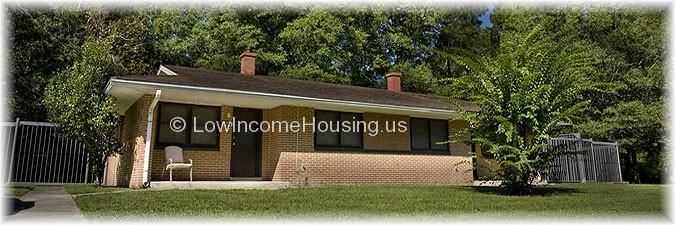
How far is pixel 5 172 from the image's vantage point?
41.7 feet

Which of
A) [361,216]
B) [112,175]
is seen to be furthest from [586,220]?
[112,175]

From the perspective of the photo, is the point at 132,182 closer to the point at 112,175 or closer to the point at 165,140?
the point at 165,140

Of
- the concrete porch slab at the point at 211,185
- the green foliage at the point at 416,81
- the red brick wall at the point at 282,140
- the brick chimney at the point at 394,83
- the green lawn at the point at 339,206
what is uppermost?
the green foliage at the point at 416,81

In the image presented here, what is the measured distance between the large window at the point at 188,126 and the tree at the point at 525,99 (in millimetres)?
5997

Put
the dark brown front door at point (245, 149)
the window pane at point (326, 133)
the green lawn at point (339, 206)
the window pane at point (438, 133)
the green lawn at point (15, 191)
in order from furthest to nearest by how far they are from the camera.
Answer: the window pane at point (438, 133) → the window pane at point (326, 133) → the dark brown front door at point (245, 149) → the green lawn at point (15, 191) → the green lawn at point (339, 206)

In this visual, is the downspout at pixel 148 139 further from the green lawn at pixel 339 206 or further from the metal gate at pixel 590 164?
the metal gate at pixel 590 164

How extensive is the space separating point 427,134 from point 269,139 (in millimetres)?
4658

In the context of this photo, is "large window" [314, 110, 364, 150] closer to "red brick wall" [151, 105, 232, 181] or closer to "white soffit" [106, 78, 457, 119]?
"white soffit" [106, 78, 457, 119]

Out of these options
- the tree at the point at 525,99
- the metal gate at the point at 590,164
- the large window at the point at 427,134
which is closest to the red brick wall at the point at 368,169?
the large window at the point at 427,134

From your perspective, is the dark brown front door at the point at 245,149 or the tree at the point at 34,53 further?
the tree at the point at 34,53

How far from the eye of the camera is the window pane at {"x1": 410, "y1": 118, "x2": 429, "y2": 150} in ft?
46.5

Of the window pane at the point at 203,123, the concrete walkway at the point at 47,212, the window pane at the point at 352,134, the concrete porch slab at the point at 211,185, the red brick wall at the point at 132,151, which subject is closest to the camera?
the concrete walkway at the point at 47,212

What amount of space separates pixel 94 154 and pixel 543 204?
9943mm

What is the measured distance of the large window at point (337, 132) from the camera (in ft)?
41.9
